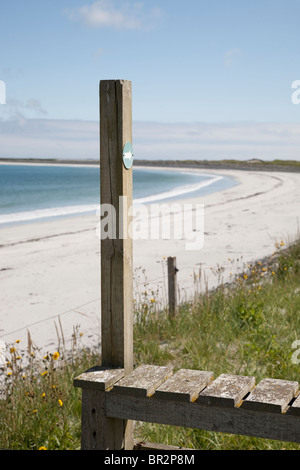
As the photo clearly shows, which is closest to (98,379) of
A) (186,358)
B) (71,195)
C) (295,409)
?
(295,409)

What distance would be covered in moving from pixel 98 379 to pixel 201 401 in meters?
0.48

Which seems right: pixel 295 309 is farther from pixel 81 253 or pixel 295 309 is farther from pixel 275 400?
pixel 81 253

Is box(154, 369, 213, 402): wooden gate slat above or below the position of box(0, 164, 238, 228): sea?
above

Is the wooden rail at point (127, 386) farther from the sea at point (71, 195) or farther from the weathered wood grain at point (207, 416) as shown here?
the sea at point (71, 195)

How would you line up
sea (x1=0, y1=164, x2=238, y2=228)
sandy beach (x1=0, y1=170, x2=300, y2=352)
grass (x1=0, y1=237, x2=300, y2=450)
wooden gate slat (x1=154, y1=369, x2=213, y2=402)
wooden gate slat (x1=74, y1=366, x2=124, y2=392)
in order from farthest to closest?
sea (x1=0, y1=164, x2=238, y2=228) → sandy beach (x1=0, y1=170, x2=300, y2=352) → grass (x1=0, y1=237, x2=300, y2=450) → wooden gate slat (x1=74, y1=366, x2=124, y2=392) → wooden gate slat (x1=154, y1=369, x2=213, y2=402)

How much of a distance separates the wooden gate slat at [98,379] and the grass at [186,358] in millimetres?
957

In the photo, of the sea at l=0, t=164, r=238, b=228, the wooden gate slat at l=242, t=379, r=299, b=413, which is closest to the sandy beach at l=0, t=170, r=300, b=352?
the wooden gate slat at l=242, t=379, r=299, b=413

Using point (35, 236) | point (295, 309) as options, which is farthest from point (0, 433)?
point (35, 236)

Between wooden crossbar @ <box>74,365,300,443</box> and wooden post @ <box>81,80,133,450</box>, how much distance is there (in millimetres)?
61

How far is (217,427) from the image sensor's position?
2238mm

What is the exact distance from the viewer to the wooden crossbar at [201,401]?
2.16 metres

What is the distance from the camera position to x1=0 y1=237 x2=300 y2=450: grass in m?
3.43

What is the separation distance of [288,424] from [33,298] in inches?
266

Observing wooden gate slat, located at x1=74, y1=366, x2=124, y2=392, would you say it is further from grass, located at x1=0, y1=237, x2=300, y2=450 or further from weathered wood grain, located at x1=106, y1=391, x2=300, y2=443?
grass, located at x1=0, y1=237, x2=300, y2=450
